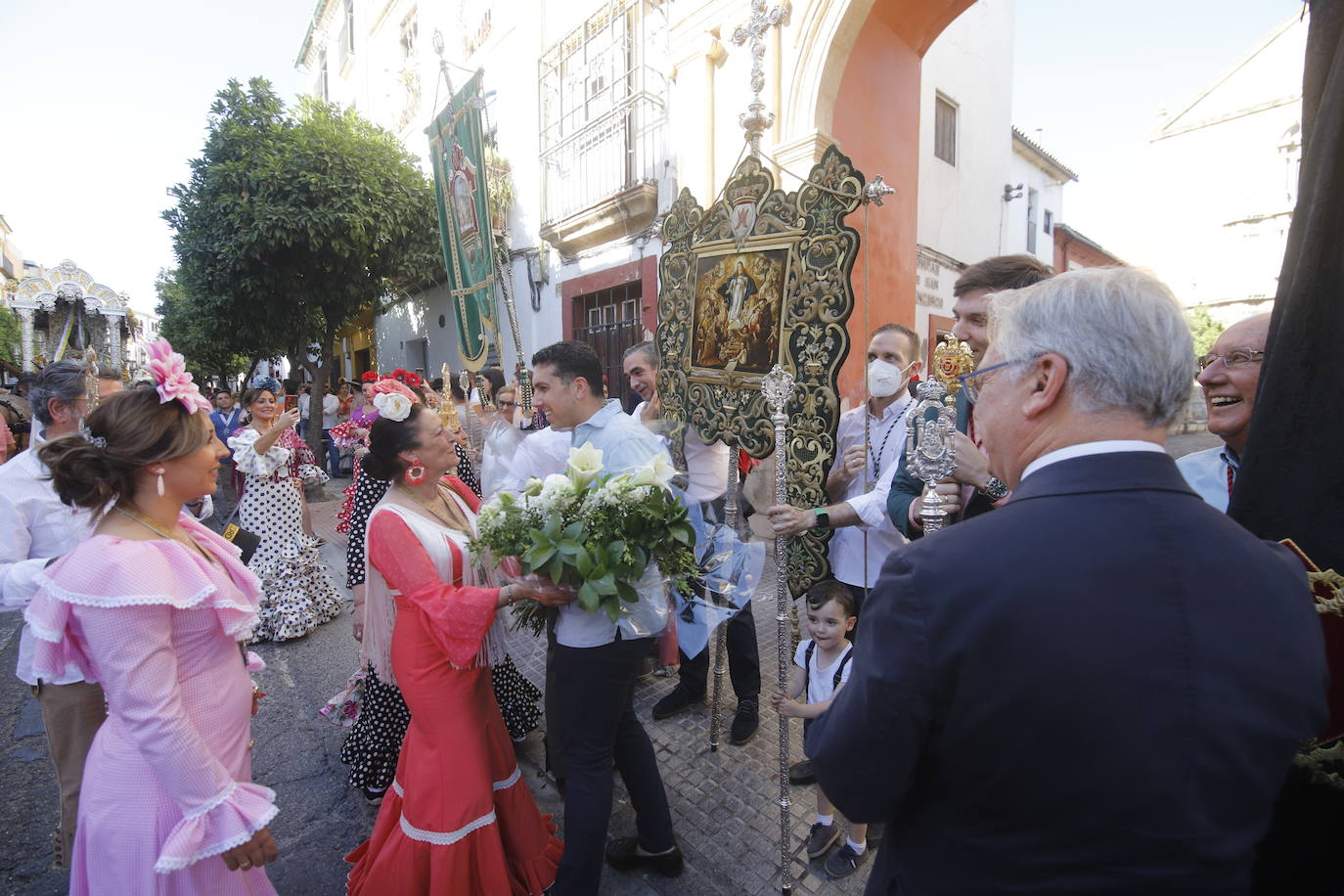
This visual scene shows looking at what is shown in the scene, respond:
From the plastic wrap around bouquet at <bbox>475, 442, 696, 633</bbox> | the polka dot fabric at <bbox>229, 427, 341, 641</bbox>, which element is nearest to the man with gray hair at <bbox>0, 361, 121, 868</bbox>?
the plastic wrap around bouquet at <bbox>475, 442, 696, 633</bbox>

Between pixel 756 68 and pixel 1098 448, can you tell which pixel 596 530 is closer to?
pixel 1098 448

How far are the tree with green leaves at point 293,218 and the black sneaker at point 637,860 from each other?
39.2 feet

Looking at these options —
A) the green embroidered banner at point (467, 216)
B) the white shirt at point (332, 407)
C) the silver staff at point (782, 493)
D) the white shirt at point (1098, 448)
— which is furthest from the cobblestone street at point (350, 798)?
the white shirt at point (332, 407)

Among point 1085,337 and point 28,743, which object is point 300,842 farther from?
point 1085,337

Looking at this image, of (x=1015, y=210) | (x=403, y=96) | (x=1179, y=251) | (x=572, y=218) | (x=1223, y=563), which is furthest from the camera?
(x=1179, y=251)

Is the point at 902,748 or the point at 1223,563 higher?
the point at 1223,563

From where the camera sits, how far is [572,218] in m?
9.06

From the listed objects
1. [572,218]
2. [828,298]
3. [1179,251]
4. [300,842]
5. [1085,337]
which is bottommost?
[300,842]

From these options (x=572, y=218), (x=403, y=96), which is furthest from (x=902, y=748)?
(x=403, y=96)

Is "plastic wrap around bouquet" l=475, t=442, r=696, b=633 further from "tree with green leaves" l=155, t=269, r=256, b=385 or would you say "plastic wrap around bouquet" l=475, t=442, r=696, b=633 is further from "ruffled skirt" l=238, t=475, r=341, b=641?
"tree with green leaves" l=155, t=269, r=256, b=385

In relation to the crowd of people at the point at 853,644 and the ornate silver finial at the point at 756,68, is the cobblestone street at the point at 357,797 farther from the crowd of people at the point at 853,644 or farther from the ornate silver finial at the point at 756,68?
the ornate silver finial at the point at 756,68

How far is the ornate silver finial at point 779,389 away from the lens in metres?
2.63

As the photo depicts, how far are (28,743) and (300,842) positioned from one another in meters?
2.18

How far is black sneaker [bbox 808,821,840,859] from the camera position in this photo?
2.55m
